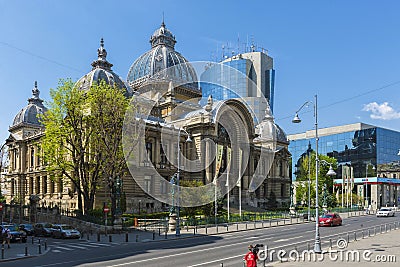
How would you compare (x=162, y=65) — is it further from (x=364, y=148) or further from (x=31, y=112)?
(x=364, y=148)

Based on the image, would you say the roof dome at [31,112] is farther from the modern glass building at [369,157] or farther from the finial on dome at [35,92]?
the modern glass building at [369,157]

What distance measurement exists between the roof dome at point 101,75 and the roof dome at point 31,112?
18062 mm

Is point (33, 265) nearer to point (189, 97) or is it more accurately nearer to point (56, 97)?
point (56, 97)

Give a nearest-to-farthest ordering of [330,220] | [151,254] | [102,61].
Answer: [151,254]
[330,220]
[102,61]

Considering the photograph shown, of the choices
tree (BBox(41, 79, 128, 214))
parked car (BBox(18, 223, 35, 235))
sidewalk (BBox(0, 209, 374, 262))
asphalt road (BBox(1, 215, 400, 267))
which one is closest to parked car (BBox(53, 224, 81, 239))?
sidewalk (BBox(0, 209, 374, 262))

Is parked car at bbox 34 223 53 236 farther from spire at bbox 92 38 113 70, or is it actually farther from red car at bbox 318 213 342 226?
spire at bbox 92 38 113 70

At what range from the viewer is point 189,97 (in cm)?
8531

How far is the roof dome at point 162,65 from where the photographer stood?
82.3m

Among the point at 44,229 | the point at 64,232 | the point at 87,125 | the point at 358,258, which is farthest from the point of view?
the point at 87,125

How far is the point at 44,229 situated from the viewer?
134 feet

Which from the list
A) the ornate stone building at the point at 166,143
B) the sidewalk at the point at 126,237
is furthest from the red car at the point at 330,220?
the ornate stone building at the point at 166,143

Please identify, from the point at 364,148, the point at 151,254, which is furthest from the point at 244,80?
the point at 151,254

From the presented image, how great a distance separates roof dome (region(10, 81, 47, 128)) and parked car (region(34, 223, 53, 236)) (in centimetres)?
4322

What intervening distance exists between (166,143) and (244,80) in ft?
194
